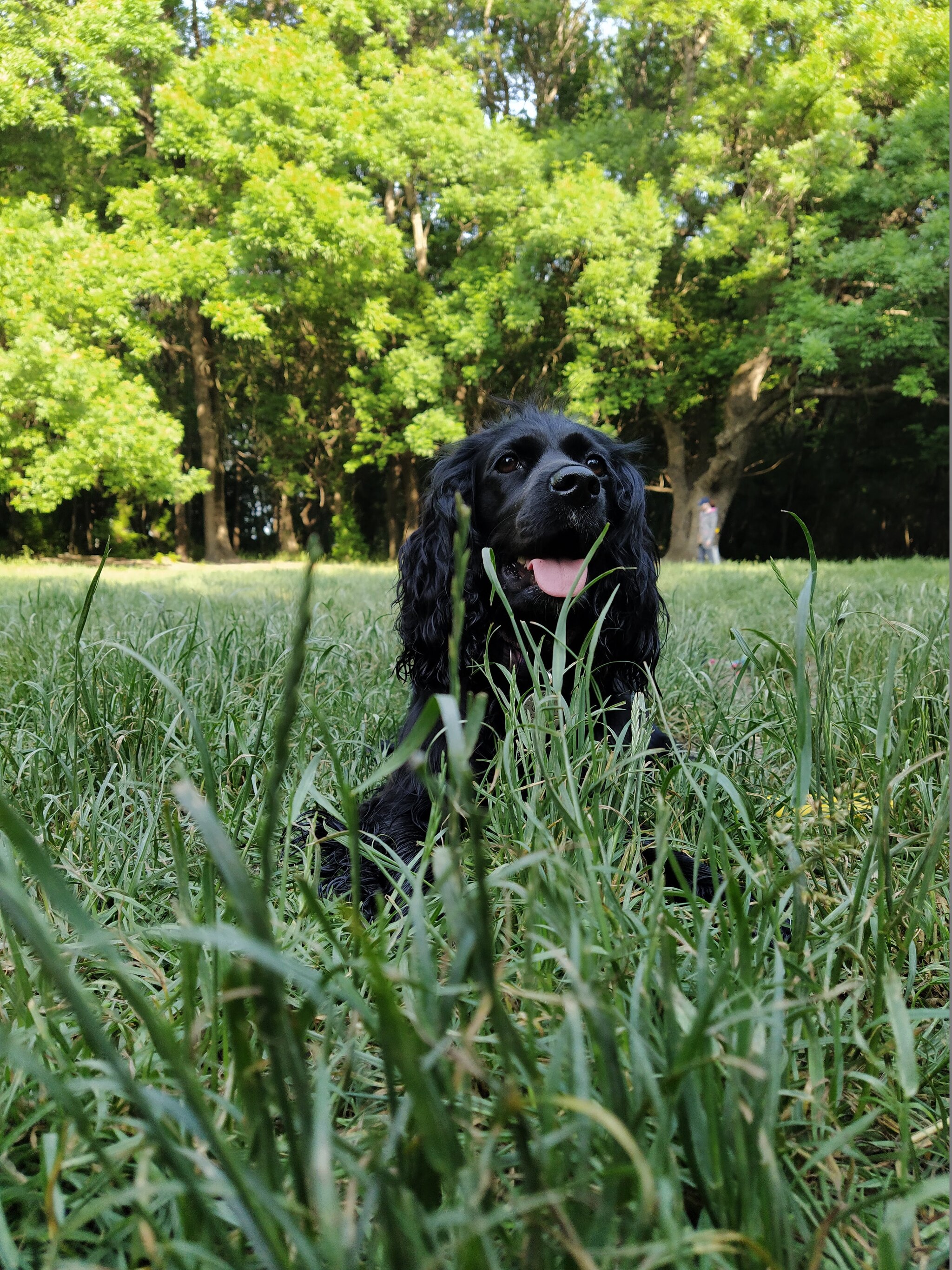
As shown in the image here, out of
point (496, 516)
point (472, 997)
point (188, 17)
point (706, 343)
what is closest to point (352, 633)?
point (496, 516)

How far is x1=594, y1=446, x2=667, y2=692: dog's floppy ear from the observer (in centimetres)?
230

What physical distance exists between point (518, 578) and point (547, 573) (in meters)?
0.09

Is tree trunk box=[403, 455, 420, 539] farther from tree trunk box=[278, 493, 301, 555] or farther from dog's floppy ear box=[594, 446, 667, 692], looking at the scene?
dog's floppy ear box=[594, 446, 667, 692]

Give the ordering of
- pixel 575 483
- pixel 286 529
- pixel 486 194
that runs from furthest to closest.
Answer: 1. pixel 286 529
2. pixel 486 194
3. pixel 575 483

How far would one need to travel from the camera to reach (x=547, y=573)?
7.53ft

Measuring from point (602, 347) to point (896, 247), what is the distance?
250 inches

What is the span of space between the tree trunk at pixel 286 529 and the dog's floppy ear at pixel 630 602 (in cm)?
2338

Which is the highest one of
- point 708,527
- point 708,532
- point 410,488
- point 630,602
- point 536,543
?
point 410,488

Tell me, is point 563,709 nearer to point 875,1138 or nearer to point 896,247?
point 875,1138

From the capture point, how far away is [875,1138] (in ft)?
2.82

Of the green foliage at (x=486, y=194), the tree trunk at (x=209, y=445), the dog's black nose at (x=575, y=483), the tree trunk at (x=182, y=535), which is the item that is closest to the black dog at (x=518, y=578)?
the dog's black nose at (x=575, y=483)

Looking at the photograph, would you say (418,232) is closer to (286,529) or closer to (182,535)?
(182,535)

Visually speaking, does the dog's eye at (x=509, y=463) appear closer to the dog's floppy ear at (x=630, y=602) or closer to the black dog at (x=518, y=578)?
the black dog at (x=518, y=578)

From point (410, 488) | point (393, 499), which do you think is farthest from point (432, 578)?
point (393, 499)
